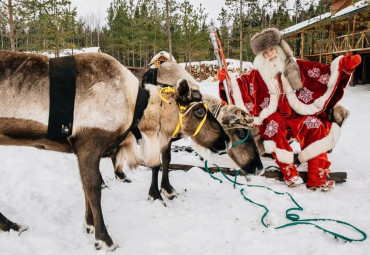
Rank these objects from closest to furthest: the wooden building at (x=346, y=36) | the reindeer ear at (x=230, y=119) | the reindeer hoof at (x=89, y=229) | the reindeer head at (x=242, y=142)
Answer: the reindeer hoof at (x=89, y=229), the reindeer ear at (x=230, y=119), the reindeer head at (x=242, y=142), the wooden building at (x=346, y=36)

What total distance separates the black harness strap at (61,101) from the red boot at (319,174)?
2.83 metres

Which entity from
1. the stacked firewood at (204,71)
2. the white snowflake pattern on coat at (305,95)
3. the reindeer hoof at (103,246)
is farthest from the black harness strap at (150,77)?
the stacked firewood at (204,71)

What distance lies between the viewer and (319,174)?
10.9 feet

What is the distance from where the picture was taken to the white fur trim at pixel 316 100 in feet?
11.5

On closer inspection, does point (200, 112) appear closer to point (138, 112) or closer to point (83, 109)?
point (138, 112)

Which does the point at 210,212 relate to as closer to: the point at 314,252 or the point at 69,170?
the point at 314,252

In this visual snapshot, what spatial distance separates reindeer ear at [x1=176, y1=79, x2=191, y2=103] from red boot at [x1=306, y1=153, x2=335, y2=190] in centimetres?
199

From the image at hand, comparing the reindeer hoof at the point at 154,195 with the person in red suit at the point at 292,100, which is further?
the person in red suit at the point at 292,100

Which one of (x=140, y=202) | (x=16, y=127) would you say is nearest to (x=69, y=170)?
(x=140, y=202)

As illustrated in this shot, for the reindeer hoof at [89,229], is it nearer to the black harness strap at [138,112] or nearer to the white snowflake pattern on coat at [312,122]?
the black harness strap at [138,112]

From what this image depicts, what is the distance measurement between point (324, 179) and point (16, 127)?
3.28 meters

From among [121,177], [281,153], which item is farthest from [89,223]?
[281,153]

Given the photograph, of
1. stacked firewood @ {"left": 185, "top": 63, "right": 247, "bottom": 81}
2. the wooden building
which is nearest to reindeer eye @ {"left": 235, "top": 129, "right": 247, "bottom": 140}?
the wooden building

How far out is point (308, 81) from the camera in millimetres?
3795
